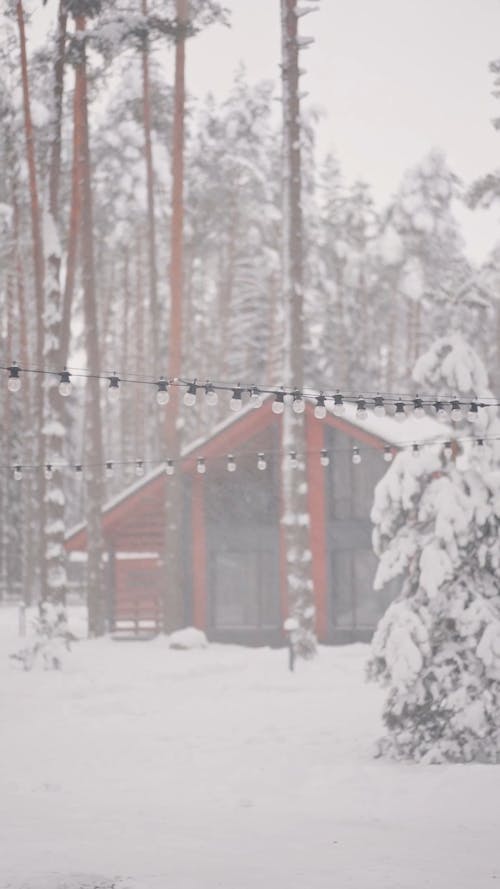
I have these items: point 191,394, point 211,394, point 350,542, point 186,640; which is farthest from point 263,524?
point 191,394

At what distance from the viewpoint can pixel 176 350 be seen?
25.0 m

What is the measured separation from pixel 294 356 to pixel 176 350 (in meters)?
4.98

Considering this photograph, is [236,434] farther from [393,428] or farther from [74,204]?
[74,204]

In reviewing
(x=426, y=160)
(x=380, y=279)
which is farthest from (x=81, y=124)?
(x=380, y=279)

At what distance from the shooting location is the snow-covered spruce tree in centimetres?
1200

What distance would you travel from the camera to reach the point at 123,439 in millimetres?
46094

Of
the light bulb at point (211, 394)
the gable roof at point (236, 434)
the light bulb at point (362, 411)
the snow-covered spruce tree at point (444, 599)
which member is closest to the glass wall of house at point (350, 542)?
the gable roof at point (236, 434)

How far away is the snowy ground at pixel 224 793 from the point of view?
8.50m

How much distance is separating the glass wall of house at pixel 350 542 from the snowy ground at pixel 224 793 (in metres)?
7.13

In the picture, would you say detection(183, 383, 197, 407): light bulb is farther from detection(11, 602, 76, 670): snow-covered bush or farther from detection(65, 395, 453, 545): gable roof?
detection(65, 395, 453, 545): gable roof

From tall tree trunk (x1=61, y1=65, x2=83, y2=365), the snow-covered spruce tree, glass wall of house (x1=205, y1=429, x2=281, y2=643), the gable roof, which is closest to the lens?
the snow-covered spruce tree

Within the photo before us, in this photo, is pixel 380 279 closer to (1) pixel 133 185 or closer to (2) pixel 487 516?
(1) pixel 133 185

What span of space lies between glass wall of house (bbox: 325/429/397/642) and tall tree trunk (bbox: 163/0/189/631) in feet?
13.1

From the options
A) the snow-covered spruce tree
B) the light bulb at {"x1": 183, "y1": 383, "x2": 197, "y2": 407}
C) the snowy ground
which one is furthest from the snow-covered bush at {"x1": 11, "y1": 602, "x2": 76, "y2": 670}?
the light bulb at {"x1": 183, "y1": 383, "x2": 197, "y2": 407}
